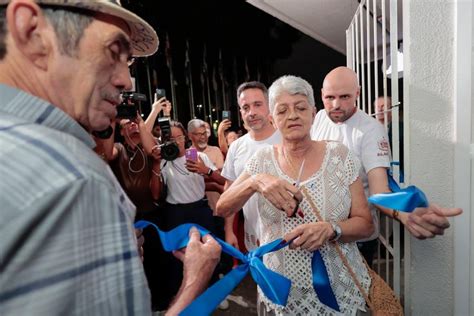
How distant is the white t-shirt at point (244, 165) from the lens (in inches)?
95.6

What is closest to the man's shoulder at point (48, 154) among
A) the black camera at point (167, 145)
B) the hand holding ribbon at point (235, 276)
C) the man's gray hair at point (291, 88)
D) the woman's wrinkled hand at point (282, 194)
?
the hand holding ribbon at point (235, 276)

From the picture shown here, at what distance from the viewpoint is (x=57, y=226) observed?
1.44 ft

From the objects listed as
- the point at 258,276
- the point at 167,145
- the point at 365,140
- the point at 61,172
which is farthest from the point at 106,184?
the point at 167,145

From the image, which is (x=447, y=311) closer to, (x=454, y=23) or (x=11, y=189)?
(x=454, y=23)

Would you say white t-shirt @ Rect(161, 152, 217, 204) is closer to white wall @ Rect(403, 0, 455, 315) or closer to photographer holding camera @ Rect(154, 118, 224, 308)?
photographer holding camera @ Rect(154, 118, 224, 308)

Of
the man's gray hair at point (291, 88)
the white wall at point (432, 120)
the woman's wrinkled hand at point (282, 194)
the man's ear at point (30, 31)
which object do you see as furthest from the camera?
the man's gray hair at point (291, 88)

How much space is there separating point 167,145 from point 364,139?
1.91 m

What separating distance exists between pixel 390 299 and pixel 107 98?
1.53 m

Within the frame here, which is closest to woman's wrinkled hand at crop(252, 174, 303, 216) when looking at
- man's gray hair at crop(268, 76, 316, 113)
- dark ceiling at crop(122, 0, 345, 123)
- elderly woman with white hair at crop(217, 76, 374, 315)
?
elderly woman with white hair at crop(217, 76, 374, 315)

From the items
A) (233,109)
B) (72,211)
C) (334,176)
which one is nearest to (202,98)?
(233,109)

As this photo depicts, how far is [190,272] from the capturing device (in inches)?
38.0

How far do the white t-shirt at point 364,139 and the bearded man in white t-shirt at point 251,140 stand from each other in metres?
0.51

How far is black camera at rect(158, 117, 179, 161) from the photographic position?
122 inches

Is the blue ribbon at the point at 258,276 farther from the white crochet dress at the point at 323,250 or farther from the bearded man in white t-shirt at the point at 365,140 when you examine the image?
the bearded man in white t-shirt at the point at 365,140
